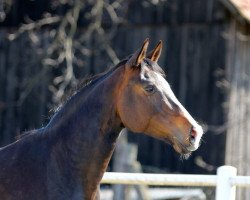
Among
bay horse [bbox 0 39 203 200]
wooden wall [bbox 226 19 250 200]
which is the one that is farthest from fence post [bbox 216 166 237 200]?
wooden wall [bbox 226 19 250 200]

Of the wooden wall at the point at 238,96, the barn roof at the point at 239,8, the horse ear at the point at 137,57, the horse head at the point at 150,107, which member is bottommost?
the wooden wall at the point at 238,96

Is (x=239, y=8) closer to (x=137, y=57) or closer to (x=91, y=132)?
(x=137, y=57)

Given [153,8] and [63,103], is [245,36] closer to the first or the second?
[153,8]

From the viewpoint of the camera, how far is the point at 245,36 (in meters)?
13.7

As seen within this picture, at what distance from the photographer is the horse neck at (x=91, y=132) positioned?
516 cm

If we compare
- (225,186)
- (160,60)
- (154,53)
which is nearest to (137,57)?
(154,53)

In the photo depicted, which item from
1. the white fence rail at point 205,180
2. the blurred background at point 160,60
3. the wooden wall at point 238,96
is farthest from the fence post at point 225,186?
the wooden wall at point 238,96

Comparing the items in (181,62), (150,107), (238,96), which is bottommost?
(238,96)

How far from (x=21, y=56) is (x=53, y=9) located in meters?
1.10

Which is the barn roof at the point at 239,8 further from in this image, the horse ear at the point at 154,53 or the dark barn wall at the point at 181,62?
the horse ear at the point at 154,53

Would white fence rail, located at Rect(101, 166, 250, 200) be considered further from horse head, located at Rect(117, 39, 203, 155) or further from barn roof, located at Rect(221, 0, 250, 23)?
barn roof, located at Rect(221, 0, 250, 23)

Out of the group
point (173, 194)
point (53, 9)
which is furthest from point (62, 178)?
point (53, 9)

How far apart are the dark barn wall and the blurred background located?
0.02 m

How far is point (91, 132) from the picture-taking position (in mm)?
5176
